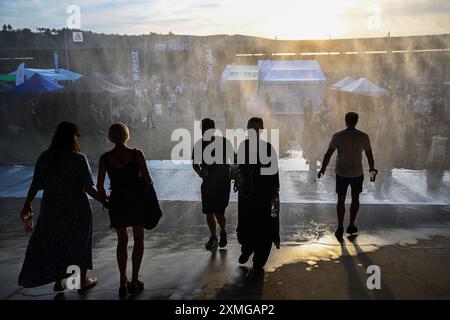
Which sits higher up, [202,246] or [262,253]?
[262,253]

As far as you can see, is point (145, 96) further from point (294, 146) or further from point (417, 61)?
point (417, 61)

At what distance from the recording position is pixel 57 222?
12.2ft

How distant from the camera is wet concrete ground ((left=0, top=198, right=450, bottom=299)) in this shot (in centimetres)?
392

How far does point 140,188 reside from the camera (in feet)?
12.2

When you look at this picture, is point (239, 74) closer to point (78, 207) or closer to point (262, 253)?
point (262, 253)

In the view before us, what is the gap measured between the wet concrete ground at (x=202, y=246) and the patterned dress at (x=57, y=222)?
0.31 m

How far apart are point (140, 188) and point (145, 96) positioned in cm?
2013

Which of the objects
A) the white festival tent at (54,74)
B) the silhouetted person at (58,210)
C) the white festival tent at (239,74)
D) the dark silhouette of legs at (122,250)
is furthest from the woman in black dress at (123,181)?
the white festival tent at (239,74)

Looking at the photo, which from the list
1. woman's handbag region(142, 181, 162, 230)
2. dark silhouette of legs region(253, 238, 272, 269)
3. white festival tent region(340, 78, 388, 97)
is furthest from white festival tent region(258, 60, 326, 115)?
woman's handbag region(142, 181, 162, 230)

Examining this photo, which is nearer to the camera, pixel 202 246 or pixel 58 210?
pixel 58 210

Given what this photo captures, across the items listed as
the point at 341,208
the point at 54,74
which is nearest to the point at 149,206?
the point at 341,208

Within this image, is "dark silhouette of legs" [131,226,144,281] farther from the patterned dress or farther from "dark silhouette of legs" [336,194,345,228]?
"dark silhouette of legs" [336,194,345,228]

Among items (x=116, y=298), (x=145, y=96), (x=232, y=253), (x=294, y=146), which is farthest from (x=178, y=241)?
(x=145, y=96)

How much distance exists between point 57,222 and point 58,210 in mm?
108
